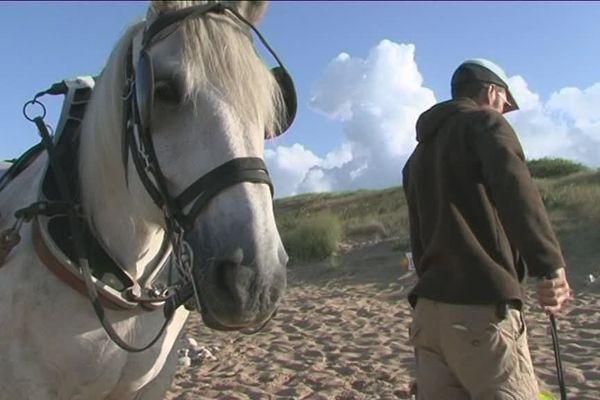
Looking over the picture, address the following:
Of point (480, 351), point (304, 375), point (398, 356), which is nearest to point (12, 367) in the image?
point (480, 351)

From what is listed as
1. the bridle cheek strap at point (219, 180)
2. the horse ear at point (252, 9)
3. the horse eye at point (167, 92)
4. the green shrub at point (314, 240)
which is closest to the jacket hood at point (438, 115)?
the horse ear at point (252, 9)

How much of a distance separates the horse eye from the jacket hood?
1.47 meters

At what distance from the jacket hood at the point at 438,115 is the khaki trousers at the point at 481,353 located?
81 centimetres

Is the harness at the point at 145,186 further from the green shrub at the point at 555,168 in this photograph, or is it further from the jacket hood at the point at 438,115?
the green shrub at the point at 555,168

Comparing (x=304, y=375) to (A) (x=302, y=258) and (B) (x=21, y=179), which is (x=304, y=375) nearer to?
(B) (x=21, y=179)

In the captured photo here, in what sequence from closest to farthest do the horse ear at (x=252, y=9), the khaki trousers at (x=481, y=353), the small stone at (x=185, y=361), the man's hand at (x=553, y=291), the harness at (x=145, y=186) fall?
1. the harness at (x=145, y=186)
2. the horse ear at (x=252, y=9)
3. the man's hand at (x=553, y=291)
4. the khaki trousers at (x=481, y=353)
5. the small stone at (x=185, y=361)

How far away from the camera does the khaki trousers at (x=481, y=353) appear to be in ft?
8.70

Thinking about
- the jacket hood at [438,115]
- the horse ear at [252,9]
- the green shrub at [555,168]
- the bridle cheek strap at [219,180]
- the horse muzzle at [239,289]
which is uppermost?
the horse ear at [252,9]

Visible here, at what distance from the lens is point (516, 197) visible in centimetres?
252

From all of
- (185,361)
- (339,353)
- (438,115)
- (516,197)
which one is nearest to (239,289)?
(516,197)

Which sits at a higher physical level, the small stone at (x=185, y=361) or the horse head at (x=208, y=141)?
the horse head at (x=208, y=141)

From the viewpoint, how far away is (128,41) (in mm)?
2305

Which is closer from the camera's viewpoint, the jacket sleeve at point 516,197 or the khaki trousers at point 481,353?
the jacket sleeve at point 516,197

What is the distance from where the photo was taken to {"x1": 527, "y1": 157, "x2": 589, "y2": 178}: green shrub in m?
31.2
